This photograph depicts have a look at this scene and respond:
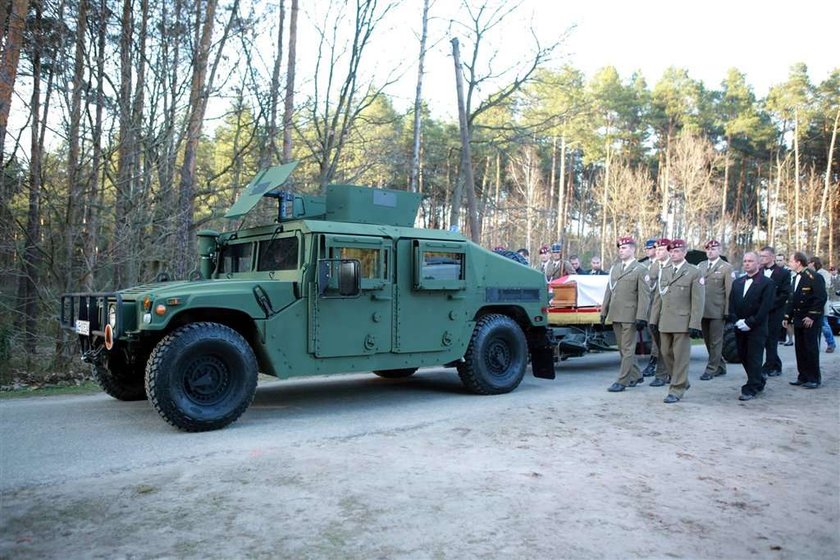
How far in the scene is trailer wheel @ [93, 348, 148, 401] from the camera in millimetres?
6520

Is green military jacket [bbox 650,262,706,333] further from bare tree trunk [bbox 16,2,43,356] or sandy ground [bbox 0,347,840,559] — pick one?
bare tree trunk [bbox 16,2,43,356]

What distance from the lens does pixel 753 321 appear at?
7387 millimetres

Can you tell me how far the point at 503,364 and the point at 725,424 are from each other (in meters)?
2.64

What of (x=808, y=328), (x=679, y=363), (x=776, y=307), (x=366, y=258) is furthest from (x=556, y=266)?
(x=366, y=258)

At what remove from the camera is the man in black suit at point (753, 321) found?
7.40 m

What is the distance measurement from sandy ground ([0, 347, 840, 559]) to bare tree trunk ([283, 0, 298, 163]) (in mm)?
7778

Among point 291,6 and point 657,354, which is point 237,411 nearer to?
point 657,354

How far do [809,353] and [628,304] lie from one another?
2.56 m

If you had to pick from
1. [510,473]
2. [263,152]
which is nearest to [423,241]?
[510,473]

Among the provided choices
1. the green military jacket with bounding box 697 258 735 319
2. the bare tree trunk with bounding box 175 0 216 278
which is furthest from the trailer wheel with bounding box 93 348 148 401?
the green military jacket with bounding box 697 258 735 319

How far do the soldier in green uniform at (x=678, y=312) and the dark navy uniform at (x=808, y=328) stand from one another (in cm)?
181

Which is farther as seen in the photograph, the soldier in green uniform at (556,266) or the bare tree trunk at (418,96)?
the bare tree trunk at (418,96)

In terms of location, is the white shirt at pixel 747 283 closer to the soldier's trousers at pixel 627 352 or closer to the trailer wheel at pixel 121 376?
the soldier's trousers at pixel 627 352

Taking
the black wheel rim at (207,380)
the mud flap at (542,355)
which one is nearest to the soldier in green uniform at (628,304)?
the mud flap at (542,355)
